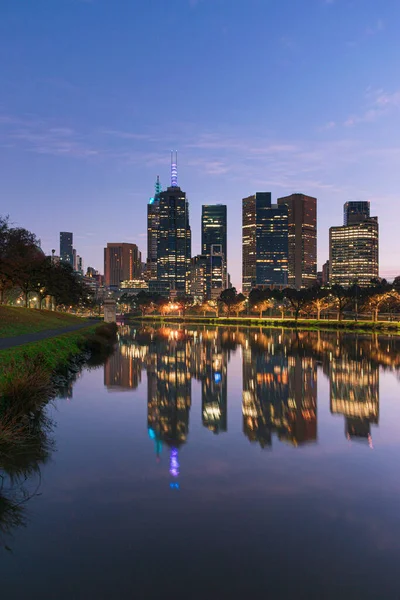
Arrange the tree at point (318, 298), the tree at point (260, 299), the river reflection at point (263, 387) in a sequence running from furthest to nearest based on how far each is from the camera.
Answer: the tree at point (260, 299) < the tree at point (318, 298) < the river reflection at point (263, 387)

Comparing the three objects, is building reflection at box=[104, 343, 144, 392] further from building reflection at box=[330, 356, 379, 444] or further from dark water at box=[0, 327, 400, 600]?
building reflection at box=[330, 356, 379, 444]

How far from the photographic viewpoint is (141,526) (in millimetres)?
10141

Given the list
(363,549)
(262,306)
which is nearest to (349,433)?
(363,549)

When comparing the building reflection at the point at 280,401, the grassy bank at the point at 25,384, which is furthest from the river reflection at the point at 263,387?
the grassy bank at the point at 25,384

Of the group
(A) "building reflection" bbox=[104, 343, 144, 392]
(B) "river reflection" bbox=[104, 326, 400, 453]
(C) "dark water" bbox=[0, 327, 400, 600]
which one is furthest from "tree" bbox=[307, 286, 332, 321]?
(C) "dark water" bbox=[0, 327, 400, 600]

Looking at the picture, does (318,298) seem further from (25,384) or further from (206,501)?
(206,501)

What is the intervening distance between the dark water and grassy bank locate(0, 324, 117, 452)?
0.96 meters

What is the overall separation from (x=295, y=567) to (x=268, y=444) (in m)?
8.23

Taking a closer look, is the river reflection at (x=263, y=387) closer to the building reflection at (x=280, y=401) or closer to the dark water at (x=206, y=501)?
the building reflection at (x=280, y=401)

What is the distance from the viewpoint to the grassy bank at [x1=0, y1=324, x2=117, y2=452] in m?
14.6

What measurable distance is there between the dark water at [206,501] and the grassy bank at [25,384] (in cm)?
96

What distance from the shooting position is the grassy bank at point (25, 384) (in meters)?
14.6

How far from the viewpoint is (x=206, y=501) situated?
11.6 m

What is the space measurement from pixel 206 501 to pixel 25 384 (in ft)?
31.0
